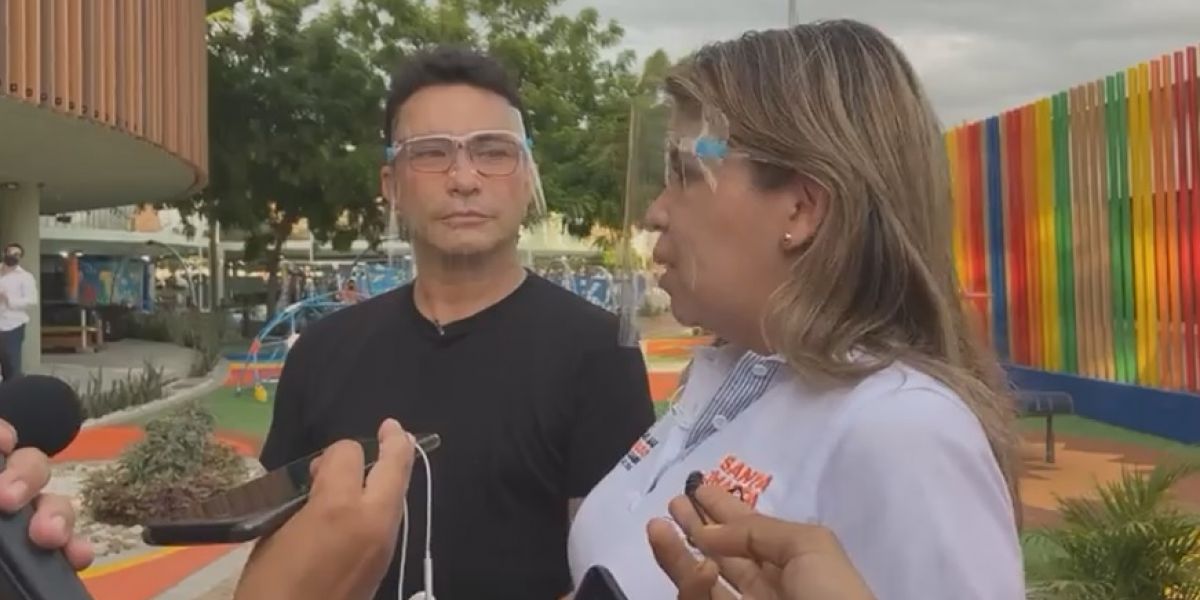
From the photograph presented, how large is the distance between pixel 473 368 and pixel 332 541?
45.9 inches

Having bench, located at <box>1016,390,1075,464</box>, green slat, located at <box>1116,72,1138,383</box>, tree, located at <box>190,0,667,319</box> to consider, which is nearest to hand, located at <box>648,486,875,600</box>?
bench, located at <box>1016,390,1075,464</box>

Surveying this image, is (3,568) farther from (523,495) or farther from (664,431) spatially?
(523,495)

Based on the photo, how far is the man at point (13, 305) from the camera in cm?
1502

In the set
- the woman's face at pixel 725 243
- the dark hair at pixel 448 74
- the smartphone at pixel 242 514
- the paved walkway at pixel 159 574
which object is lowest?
the paved walkway at pixel 159 574

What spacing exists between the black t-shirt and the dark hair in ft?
1.32

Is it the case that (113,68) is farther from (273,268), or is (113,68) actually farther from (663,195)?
(273,268)

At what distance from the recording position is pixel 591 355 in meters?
2.42

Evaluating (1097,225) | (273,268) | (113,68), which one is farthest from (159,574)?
(273,268)

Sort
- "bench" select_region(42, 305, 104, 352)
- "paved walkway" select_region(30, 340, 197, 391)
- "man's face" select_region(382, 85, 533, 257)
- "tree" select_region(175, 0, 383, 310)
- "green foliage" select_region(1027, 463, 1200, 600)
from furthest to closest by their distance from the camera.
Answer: "tree" select_region(175, 0, 383, 310) < "bench" select_region(42, 305, 104, 352) < "paved walkway" select_region(30, 340, 197, 391) < "green foliage" select_region(1027, 463, 1200, 600) < "man's face" select_region(382, 85, 533, 257)

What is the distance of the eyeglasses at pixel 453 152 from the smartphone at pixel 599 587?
1.28m

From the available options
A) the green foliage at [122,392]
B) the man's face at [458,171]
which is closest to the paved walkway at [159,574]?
the man's face at [458,171]

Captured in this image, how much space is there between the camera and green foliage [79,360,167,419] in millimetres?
14250

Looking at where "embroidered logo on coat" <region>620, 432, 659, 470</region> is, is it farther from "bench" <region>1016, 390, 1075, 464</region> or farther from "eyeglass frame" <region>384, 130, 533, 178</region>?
"bench" <region>1016, 390, 1075, 464</region>

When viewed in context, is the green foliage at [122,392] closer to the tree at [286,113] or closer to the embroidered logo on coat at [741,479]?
the tree at [286,113]
